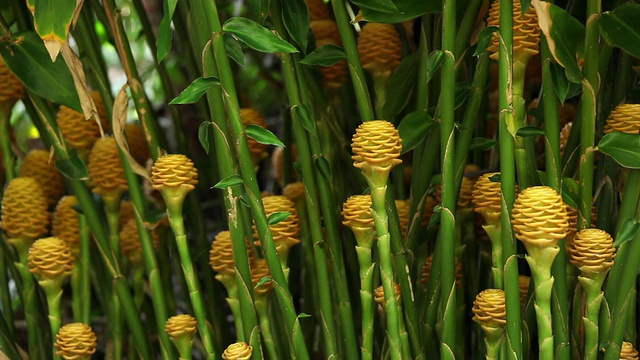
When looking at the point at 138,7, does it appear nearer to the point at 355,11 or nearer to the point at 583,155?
the point at 355,11

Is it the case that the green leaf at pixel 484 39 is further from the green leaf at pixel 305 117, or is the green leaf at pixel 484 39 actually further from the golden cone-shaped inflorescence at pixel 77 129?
the golden cone-shaped inflorescence at pixel 77 129

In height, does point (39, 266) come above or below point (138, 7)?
below

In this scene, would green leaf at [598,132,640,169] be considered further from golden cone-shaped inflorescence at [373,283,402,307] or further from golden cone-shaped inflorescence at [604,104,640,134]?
golden cone-shaped inflorescence at [373,283,402,307]

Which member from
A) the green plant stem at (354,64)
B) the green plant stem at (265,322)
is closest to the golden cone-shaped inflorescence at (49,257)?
the green plant stem at (265,322)

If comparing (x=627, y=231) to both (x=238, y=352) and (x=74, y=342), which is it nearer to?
(x=238, y=352)

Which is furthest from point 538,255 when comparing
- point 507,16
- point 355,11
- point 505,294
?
point 355,11

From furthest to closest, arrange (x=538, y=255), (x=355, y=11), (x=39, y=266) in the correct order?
(x=355, y=11) → (x=39, y=266) → (x=538, y=255)

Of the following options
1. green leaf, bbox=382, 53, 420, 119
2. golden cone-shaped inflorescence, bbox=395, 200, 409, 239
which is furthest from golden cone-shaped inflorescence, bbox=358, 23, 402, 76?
golden cone-shaped inflorescence, bbox=395, 200, 409, 239
